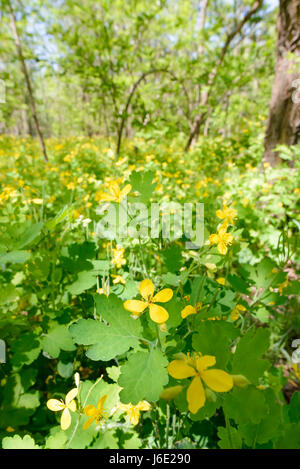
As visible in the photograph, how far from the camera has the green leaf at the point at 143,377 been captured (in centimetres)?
49

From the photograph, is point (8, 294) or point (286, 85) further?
point (286, 85)

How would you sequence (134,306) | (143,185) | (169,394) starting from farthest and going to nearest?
(143,185), (134,306), (169,394)

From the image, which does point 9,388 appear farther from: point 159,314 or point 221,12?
point 221,12

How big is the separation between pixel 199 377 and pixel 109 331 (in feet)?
0.73

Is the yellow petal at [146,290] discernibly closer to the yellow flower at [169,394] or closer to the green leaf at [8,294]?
the yellow flower at [169,394]

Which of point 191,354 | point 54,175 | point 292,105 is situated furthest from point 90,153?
point 191,354

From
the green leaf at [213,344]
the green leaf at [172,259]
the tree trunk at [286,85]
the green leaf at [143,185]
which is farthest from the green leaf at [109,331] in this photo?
the tree trunk at [286,85]

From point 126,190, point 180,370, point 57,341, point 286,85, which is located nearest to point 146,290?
point 180,370

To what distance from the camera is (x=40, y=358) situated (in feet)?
3.64

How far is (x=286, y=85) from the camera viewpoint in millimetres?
2900

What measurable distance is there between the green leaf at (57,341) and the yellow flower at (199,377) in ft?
1.66

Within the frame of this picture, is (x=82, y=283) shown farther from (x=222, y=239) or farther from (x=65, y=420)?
(x=222, y=239)

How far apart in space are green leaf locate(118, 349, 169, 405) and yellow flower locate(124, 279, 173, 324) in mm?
93
